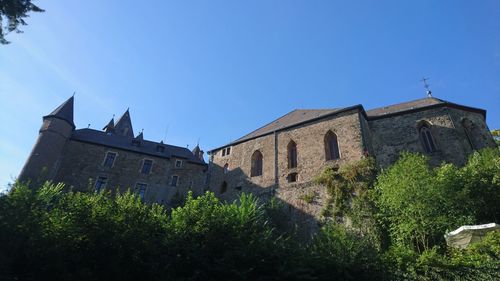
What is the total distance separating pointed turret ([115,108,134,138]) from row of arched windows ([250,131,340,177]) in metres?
23.8

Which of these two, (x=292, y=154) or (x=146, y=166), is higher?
(x=146, y=166)

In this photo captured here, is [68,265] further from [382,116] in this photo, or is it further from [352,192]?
[382,116]

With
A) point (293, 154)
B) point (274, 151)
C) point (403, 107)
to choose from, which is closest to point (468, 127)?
point (403, 107)

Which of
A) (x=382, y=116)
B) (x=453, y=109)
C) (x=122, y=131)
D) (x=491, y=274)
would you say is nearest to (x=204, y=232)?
(x=491, y=274)

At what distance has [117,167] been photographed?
27.5m

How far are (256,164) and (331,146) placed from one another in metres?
6.11

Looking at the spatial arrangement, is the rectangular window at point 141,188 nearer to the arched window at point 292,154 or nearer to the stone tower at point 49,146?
the stone tower at point 49,146

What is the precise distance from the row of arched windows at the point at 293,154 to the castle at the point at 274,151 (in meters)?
0.04

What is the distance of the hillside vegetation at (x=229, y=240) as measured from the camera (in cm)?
833

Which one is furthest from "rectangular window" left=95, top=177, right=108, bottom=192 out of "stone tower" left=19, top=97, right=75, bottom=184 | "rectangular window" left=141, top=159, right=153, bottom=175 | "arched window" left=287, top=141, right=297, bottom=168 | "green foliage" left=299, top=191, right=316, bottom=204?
"green foliage" left=299, top=191, right=316, bottom=204

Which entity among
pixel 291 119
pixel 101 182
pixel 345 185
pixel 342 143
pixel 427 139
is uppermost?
pixel 291 119

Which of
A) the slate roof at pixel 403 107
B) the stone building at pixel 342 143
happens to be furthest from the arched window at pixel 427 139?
the slate roof at pixel 403 107

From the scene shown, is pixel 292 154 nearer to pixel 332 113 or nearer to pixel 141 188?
pixel 332 113

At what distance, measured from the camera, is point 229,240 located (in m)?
10.1
